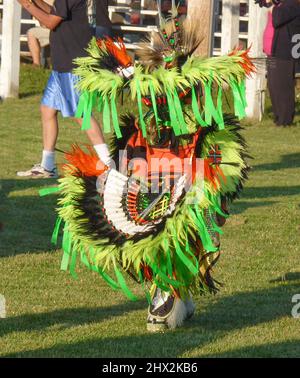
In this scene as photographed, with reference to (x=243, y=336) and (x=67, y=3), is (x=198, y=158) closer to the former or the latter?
(x=243, y=336)

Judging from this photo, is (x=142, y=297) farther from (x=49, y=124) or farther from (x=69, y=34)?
(x=69, y=34)

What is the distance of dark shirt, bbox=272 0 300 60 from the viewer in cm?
1545

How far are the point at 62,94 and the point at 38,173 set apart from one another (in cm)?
81

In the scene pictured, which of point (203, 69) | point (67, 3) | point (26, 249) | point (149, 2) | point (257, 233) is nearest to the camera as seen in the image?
point (203, 69)

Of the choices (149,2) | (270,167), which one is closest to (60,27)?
(270,167)

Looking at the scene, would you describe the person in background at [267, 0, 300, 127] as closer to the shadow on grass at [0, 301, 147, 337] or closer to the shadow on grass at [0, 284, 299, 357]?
the shadow on grass at [0, 284, 299, 357]

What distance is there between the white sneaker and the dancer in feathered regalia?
199 inches

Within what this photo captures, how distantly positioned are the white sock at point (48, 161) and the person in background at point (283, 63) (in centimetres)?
523

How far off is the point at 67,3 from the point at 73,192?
5221 millimetres

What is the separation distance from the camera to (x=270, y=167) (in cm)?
1251

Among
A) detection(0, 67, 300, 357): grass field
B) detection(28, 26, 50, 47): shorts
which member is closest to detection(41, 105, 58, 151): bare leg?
detection(0, 67, 300, 357): grass field

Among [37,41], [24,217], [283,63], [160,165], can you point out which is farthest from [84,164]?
[37,41]

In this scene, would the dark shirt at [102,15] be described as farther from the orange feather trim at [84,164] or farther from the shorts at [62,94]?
the orange feather trim at [84,164]

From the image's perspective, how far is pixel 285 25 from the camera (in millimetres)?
15602
